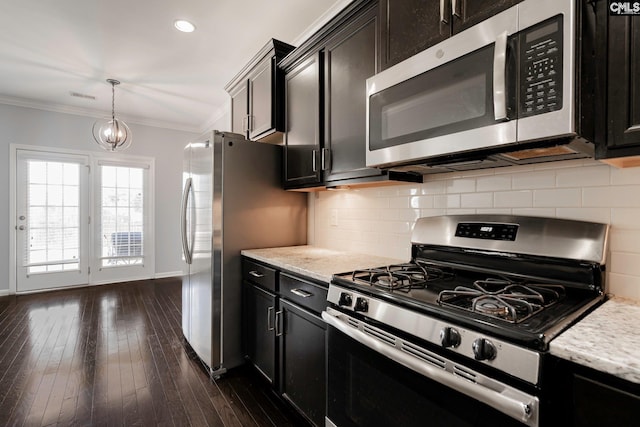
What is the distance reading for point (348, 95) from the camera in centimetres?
182

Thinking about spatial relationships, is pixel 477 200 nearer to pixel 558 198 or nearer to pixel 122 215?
pixel 558 198

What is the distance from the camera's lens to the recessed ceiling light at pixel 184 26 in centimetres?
256

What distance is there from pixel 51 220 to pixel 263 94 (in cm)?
420

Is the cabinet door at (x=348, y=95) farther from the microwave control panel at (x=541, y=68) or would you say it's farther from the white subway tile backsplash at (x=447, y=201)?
the microwave control panel at (x=541, y=68)

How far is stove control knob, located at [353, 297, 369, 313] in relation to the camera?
1.22 meters

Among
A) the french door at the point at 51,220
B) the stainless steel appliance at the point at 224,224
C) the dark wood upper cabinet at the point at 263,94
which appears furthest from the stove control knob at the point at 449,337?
the french door at the point at 51,220

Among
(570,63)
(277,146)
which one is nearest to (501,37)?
(570,63)

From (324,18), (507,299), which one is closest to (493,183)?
(507,299)

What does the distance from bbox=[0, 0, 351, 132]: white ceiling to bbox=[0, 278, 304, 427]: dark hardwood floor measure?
2.76 m

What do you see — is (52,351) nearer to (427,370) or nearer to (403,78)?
(427,370)

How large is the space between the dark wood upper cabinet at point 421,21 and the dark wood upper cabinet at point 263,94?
1.17 meters

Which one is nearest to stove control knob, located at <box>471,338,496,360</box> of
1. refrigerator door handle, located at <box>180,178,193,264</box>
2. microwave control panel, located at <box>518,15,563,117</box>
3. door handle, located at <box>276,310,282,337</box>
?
microwave control panel, located at <box>518,15,563,117</box>

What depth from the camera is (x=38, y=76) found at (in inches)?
141

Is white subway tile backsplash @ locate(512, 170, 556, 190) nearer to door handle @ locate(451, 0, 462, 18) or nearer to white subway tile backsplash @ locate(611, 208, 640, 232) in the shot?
white subway tile backsplash @ locate(611, 208, 640, 232)
